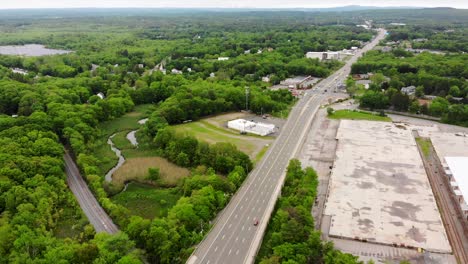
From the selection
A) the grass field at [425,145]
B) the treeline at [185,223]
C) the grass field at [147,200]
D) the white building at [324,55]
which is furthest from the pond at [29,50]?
the grass field at [425,145]

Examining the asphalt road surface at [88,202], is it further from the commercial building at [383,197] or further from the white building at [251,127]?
the white building at [251,127]

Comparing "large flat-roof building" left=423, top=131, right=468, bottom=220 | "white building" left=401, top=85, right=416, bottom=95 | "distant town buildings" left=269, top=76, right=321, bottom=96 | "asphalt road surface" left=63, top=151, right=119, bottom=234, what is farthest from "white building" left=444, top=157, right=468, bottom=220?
"distant town buildings" left=269, top=76, right=321, bottom=96

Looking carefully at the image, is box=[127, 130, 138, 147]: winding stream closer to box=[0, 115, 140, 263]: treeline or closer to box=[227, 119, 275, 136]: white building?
box=[0, 115, 140, 263]: treeline

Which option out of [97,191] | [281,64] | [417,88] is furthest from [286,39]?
[97,191]

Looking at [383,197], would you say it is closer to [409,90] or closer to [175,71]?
[409,90]

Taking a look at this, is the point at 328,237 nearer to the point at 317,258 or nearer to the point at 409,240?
the point at 317,258
